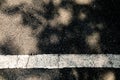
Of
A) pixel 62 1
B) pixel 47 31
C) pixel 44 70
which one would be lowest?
pixel 44 70

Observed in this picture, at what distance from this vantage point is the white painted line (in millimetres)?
3766

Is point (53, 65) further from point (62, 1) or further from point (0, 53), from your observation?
point (62, 1)

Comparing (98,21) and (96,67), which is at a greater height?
(98,21)

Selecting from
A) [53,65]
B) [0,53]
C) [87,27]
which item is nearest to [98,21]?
[87,27]

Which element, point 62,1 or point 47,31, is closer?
point 47,31

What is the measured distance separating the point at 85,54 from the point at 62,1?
1.29m

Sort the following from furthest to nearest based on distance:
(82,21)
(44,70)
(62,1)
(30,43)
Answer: (62,1) → (82,21) → (30,43) → (44,70)

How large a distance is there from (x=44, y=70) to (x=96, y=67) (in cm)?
84

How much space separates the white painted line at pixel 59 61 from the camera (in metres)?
3.77

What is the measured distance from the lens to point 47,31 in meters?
4.20

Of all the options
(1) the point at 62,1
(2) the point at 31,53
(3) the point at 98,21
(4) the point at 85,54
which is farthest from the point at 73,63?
(1) the point at 62,1

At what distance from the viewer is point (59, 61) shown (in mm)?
3805

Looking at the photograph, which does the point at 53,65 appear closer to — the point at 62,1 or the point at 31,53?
the point at 31,53

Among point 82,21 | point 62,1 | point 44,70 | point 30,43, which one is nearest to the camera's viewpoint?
point 44,70
